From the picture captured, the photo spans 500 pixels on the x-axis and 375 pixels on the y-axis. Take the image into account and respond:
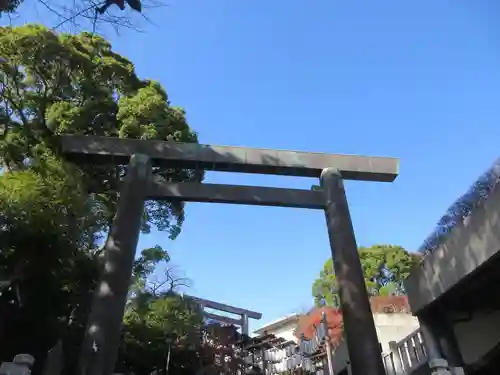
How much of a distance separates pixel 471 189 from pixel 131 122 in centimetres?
798

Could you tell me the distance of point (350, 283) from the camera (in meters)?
7.18

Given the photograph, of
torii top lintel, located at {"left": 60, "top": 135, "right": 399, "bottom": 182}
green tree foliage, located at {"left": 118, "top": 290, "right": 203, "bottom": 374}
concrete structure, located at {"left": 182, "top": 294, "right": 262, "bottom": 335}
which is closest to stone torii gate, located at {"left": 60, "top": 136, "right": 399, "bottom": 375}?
torii top lintel, located at {"left": 60, "top": 135, "right": 399, "bottom": 182}

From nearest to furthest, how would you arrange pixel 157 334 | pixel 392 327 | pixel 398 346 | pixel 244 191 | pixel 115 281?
1. pixel 115 281
2. pixel 244 191
3. pixel 398 346
4. pixel 157 334
5. pixel 392 327

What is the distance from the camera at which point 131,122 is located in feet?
35.2

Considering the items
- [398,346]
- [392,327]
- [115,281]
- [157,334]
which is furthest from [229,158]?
[392,327]

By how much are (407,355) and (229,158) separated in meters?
5.18

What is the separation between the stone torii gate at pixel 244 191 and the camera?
22.1 ft

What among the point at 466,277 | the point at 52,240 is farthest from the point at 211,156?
the point at 466,277

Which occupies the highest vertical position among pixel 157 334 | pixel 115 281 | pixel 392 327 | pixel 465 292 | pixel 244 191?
pixel 244 191

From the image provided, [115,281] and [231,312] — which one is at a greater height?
[231,312]

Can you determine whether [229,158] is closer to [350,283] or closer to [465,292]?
[350,283]

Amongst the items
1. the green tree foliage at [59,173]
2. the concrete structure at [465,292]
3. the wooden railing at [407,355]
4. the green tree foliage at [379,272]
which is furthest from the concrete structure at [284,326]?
the concrete structure at [465,292]

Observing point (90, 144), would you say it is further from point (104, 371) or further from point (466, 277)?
point (466, 277)

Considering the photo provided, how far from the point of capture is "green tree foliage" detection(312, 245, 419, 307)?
19.1 meters
